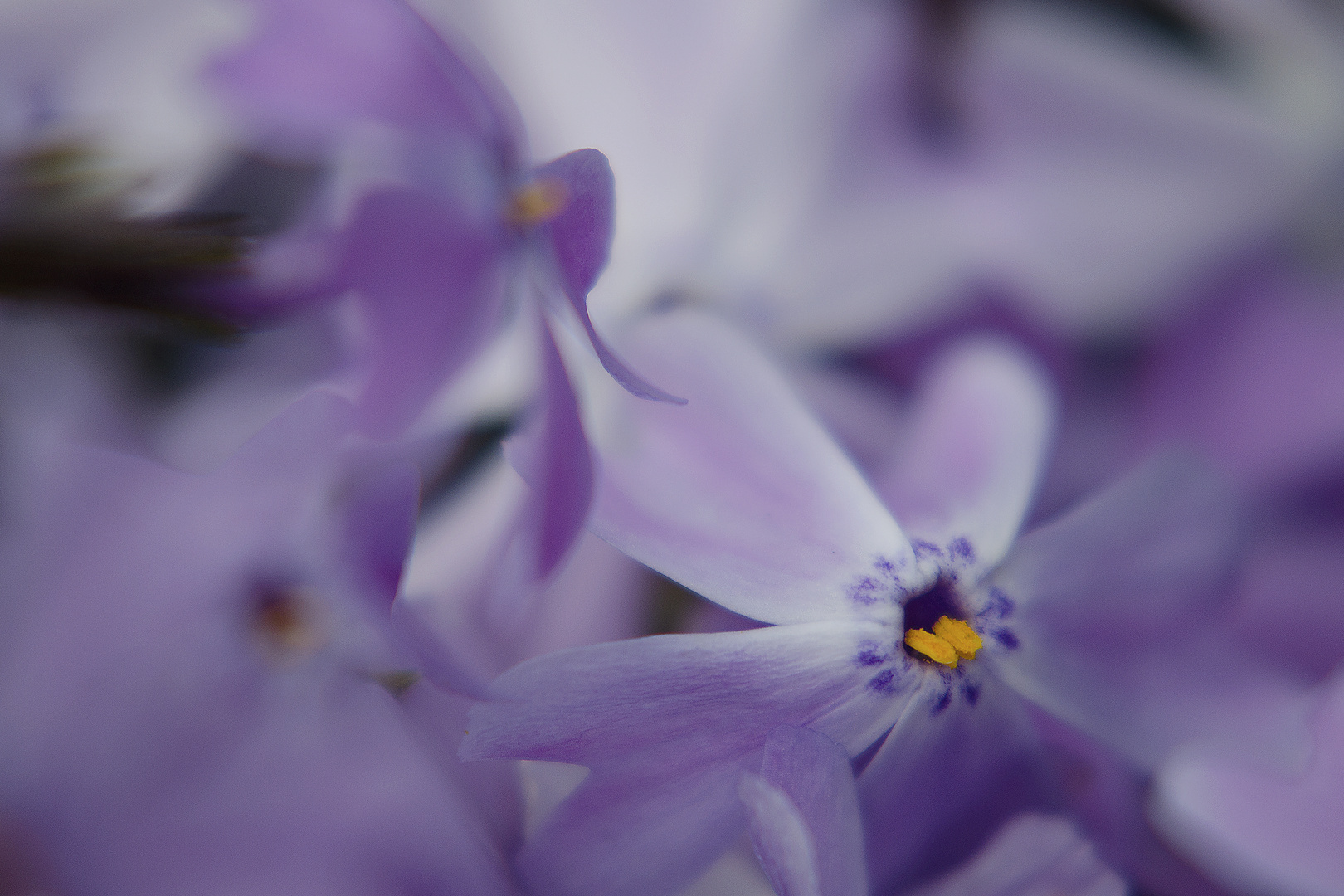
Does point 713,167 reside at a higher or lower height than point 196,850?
higher

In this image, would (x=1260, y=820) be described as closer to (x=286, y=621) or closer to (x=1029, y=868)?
(x=1029, y=868)

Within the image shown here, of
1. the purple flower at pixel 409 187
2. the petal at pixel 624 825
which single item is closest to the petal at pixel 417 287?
the purple flower at pixel 409 187

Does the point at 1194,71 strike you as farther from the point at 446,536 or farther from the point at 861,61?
the point at 446,536

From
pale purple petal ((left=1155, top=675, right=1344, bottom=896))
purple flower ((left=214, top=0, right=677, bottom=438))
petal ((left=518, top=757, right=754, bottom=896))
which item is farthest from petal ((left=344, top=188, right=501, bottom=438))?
pale purple petal ((left=1155, top=675, right=1344, bottom=896))

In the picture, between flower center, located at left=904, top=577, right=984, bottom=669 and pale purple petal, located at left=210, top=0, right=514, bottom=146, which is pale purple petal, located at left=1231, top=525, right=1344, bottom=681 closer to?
flower center, located at left=904, top=577, right=984, bottom=669

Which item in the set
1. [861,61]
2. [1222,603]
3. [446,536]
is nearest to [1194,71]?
[861,61]

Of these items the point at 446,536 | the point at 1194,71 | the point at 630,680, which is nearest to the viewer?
the point at 630,680

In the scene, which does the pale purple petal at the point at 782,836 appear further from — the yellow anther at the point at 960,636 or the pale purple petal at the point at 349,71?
the pale purple petal at the point at 349,71

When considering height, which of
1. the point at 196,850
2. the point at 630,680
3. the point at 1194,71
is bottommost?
the point at 196,850

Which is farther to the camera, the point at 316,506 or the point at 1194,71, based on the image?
the point at 1194,71
